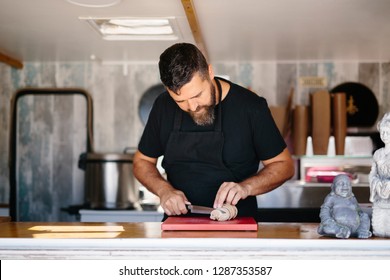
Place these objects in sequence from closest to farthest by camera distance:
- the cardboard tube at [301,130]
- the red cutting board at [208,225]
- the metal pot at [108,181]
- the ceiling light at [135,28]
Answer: the red cutting board at [208,225]
the ceiling light at [135,28]
the metal pot at [108,181]
the cardboard tube at [301,130]

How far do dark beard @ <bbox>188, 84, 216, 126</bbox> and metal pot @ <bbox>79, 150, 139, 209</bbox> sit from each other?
2.37m

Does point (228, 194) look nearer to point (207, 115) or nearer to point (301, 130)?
point (207, 115)

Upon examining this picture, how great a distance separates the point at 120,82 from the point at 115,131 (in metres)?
0.55

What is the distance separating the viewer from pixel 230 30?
4.30 meters

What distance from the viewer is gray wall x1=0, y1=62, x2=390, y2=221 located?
→ 230 inches

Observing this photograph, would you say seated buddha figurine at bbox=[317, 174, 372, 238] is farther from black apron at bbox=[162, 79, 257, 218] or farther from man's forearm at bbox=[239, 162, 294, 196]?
black apron at bbox=[162, 79, 257, 218]

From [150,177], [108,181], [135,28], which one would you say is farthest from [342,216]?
[108,181]

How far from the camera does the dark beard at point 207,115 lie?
2518 mm

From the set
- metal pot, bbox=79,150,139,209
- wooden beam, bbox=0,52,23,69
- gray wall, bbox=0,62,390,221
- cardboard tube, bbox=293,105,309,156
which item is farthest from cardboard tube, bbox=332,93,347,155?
wooden beam, bbox=0,52,23,69

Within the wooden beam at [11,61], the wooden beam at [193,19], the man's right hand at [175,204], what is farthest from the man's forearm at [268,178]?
the wooden beam at [11,61]

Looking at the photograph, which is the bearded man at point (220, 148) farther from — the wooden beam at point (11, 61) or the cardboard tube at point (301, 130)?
the wooden beam at point (11, 61)

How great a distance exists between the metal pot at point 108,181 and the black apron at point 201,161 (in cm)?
221

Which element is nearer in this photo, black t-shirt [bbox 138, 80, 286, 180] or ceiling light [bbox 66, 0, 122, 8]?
black t-shirt [bbox 138, 80, 286, 180]
